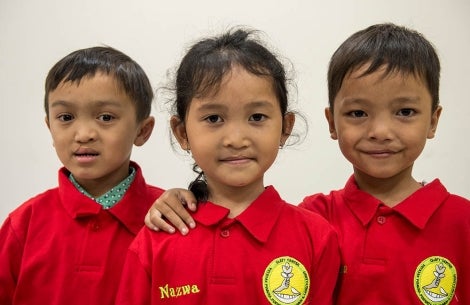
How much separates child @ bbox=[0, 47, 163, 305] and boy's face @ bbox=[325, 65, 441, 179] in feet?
1.62

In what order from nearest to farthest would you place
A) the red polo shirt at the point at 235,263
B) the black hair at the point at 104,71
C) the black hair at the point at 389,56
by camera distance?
the red polo shirt at the point at 235,263 < the black hair at the point at 389,56 < the black hair at the point at 104,71

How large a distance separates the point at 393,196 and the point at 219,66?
48cm

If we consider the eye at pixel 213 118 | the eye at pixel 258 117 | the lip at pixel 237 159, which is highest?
the eye at pixel 258 117

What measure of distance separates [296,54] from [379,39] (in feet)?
2.58

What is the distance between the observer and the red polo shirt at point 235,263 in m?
0.99

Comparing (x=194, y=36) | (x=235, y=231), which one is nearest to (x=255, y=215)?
(x=235, y=231)

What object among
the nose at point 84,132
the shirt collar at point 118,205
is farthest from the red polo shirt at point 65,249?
the nose at point 84,132

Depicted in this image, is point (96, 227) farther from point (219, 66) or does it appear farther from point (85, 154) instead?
point (219, 66)

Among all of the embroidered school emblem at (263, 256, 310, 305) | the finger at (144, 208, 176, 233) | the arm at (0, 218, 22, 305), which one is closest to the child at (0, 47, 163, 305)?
the arm at (0, 218, 22, 305)

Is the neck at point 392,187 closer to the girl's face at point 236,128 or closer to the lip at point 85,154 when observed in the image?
the girl's face at point 236,128

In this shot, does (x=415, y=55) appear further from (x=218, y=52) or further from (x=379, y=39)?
(x=218, y=52)

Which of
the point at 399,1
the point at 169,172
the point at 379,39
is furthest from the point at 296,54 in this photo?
the point at 379,39

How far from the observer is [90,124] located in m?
1.17

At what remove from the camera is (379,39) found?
3.73ft
